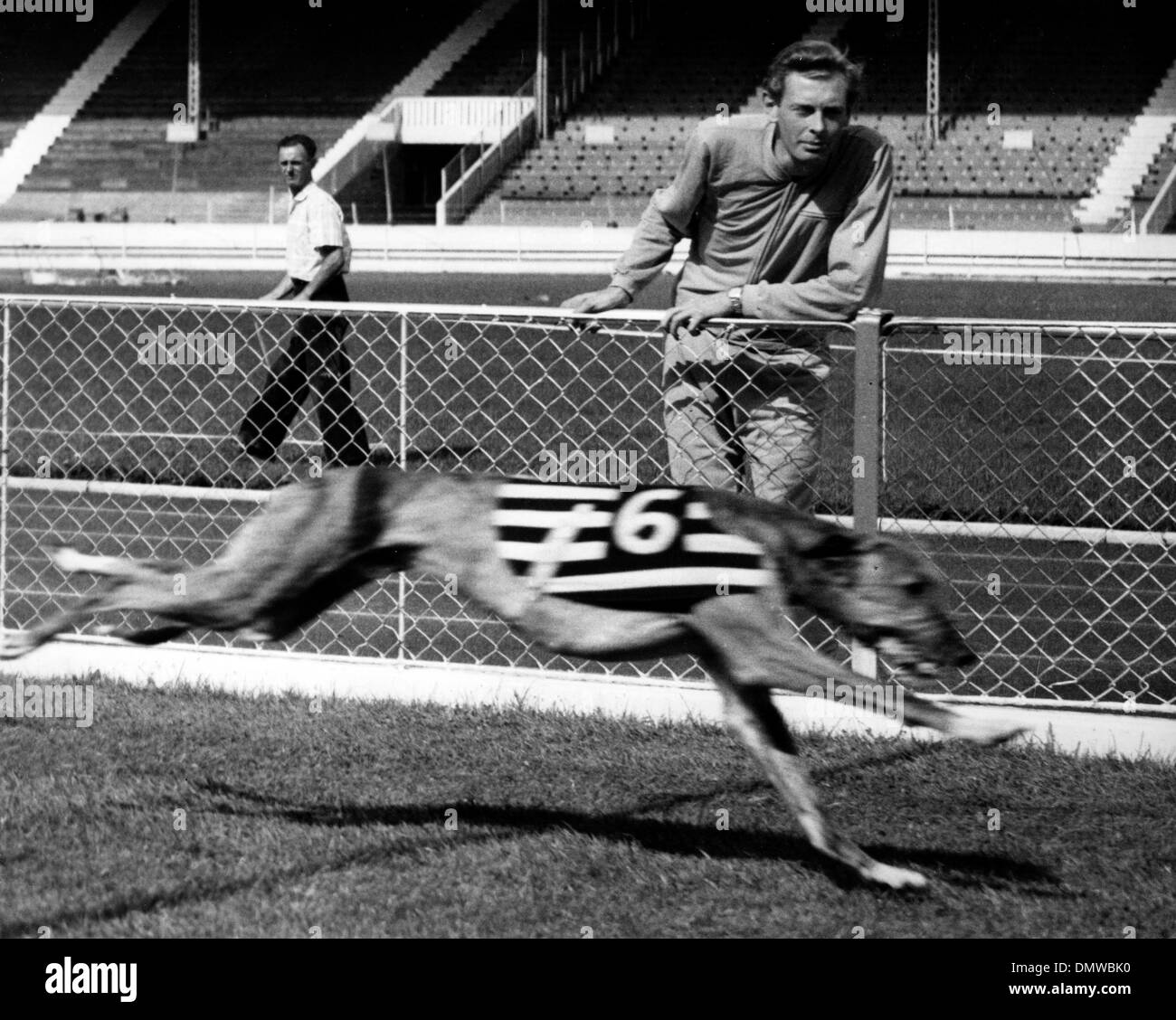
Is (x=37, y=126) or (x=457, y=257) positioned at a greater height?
(x=37, y=126)

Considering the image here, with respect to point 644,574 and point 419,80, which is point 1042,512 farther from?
point 419,80

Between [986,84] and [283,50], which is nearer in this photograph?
[986,84]

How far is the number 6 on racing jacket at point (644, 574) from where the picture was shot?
3.78 meters

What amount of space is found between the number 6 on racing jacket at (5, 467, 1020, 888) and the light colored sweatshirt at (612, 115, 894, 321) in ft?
4.19

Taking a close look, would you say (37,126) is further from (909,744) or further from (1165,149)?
(909,744)

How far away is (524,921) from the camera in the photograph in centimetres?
375

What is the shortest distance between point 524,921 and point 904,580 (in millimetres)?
1150

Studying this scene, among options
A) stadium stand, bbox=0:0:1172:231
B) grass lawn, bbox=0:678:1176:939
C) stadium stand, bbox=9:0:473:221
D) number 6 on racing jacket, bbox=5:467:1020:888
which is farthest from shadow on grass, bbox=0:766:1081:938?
stadium stand, bbox=9:0:473:221

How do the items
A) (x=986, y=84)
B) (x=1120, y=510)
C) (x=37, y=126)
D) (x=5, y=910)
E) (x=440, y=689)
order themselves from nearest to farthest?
(x=5, y=910), (x=440, y=689), (x=1120, y=510), (x=986, y=84), (x=37, y=126)

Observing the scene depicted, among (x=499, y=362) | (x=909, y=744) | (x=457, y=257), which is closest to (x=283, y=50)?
(x=457, y=257)

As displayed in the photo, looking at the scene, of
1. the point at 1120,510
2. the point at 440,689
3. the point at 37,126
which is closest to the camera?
the point at 440,689

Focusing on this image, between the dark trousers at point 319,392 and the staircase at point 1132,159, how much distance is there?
73.4 ft

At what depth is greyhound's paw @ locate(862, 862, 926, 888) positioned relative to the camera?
3885mm

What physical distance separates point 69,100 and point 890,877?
126 ft
